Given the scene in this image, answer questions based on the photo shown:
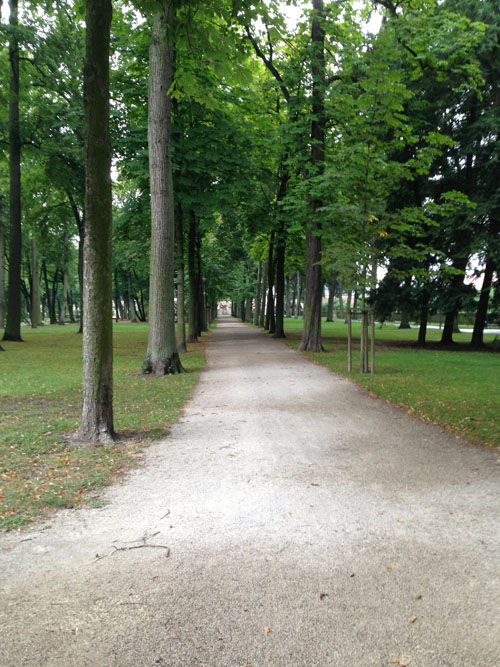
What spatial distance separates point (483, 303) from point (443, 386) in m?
11.4

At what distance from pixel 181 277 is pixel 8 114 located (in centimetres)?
1195

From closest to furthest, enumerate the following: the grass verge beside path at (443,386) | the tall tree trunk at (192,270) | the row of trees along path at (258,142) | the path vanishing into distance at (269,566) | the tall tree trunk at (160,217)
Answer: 1. the path vanishing into distance at (269,566)
2. the row of trees along path at (258,142)
3. the grass verge beside path at (443,386)
4. the tall tree trunk at (160,217)
5. the tall tree trunk at (192,270)

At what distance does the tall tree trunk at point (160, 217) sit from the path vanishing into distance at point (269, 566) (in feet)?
22.3

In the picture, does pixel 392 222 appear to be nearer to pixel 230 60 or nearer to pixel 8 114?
pixel 230 60

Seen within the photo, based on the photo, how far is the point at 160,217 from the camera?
484 inches

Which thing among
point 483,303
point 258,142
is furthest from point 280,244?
point 483,303

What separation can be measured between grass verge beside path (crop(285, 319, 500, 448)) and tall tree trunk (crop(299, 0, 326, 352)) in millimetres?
1147

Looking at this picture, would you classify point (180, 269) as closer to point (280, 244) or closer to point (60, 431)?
point (280, 244)

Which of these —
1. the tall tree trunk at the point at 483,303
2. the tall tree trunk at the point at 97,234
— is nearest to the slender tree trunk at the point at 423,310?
the tall tree trunk at the point at 483,303

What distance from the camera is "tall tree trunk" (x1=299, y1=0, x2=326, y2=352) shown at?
1628cm

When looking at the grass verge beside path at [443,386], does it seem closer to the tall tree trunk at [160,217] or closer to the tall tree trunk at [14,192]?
the tall tree trunk at [160,217]

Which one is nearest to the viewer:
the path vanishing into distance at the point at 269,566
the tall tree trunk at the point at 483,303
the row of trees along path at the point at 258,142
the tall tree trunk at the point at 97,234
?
the path vanishing into distance at the point at 269,566

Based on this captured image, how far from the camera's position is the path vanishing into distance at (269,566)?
2.37 meters

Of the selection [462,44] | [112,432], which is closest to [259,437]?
[112,432]
